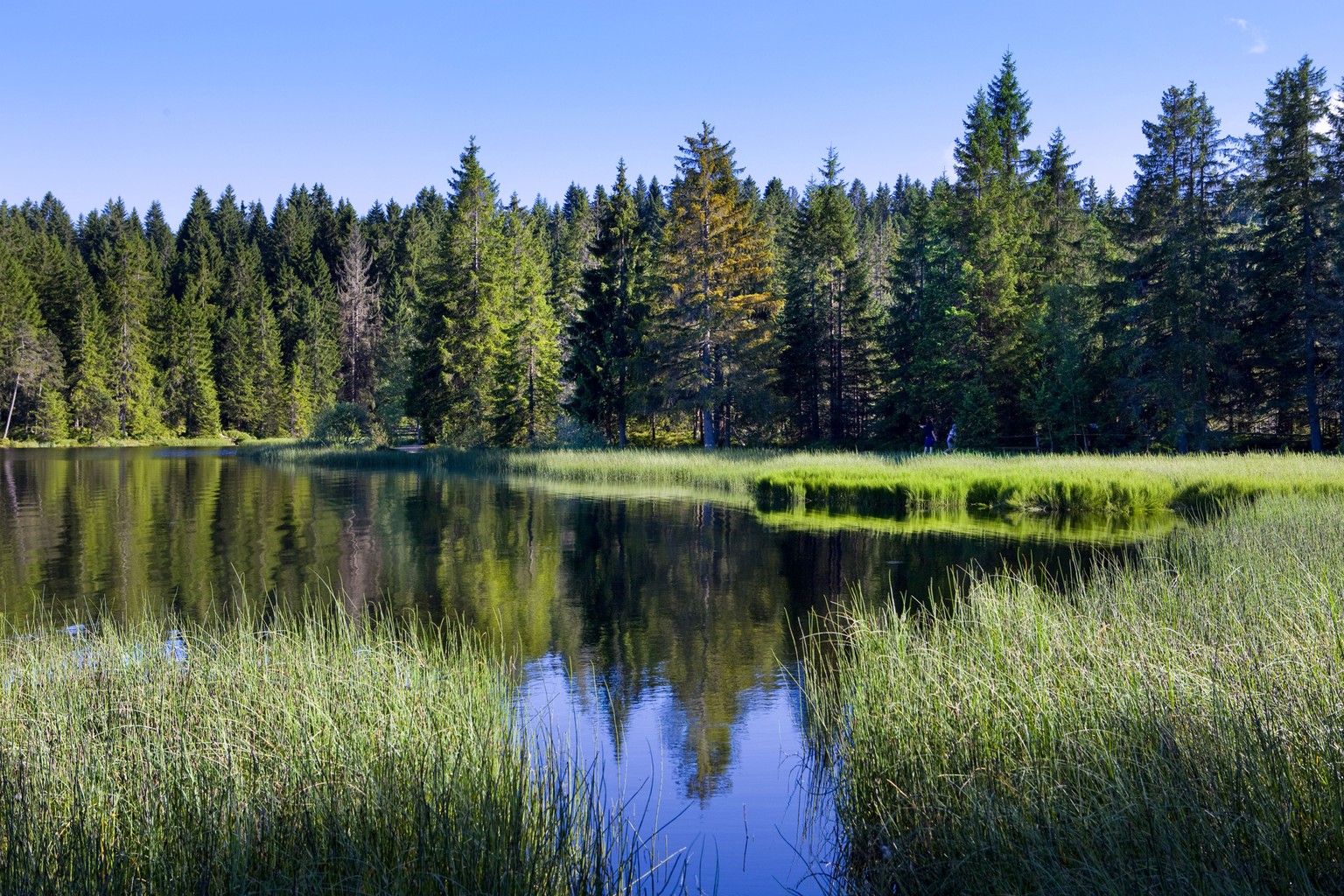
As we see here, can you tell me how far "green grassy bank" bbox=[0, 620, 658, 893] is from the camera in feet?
14.1

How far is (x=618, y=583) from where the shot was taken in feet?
52.9

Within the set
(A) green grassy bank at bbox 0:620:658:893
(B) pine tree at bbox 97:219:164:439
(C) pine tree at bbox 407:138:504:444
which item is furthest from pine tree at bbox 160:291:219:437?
(A) green grassy bank at bbox 0:620:658:893

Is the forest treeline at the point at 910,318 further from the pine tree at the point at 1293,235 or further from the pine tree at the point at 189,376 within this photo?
the pine tree at the point at 189,376

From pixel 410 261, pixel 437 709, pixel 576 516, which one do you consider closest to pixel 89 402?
pixel 410 261

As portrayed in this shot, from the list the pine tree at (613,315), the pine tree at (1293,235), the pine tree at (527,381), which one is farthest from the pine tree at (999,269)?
the pine tree at (527,381)

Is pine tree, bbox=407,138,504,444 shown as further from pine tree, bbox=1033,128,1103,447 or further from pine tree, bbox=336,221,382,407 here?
pine tree, bbox=336,221,382,407

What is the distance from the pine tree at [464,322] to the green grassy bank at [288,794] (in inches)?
1661

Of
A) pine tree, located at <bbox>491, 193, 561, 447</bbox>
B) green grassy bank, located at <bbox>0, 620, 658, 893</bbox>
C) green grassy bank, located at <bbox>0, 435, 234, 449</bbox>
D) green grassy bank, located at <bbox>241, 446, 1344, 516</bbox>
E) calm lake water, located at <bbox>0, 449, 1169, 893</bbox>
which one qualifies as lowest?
calm lake water, located at <bbox>0, 449, 1169, 893</bbox>

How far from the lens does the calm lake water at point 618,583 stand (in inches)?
285

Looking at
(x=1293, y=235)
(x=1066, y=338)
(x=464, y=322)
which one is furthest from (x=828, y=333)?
(x=1293, y=235)

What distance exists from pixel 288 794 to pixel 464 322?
45520 millimetres

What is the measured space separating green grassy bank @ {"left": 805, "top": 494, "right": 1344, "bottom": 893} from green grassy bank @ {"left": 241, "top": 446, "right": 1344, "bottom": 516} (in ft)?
47.0

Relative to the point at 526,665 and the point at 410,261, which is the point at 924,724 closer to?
the point at 526,665

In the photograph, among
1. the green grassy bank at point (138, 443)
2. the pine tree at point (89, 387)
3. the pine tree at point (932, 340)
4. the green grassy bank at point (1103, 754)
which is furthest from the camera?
the pine tree at point (89, 387)
